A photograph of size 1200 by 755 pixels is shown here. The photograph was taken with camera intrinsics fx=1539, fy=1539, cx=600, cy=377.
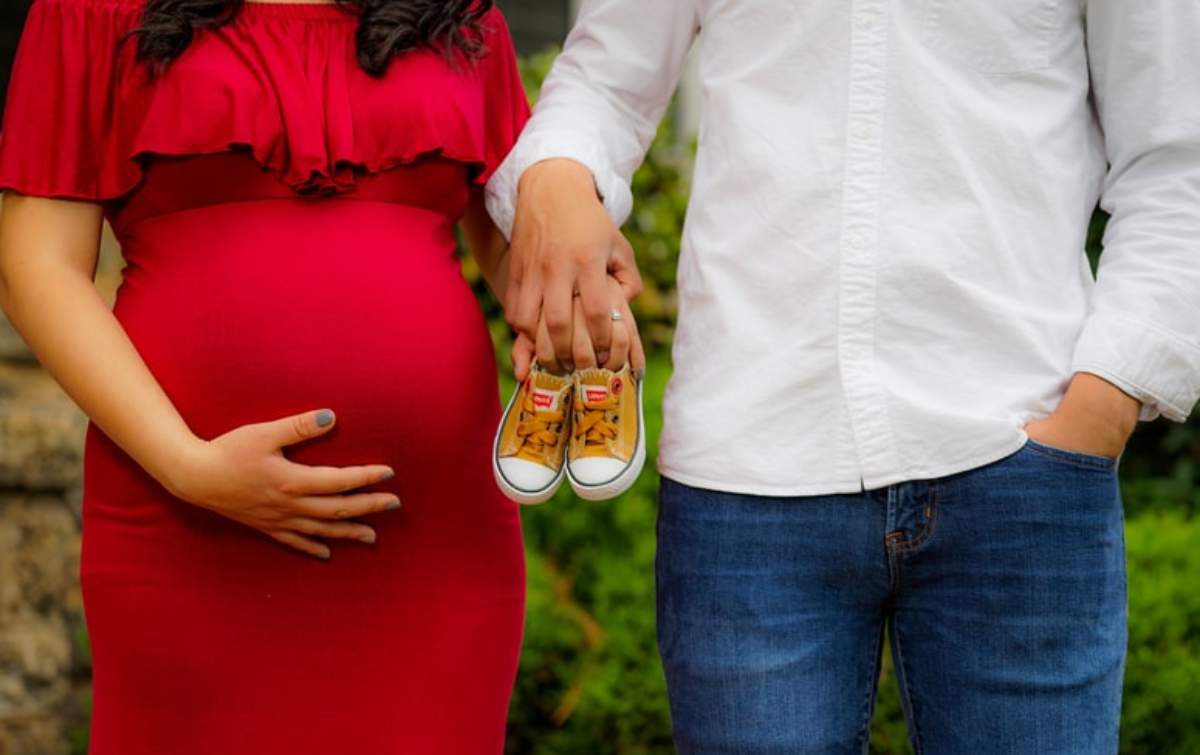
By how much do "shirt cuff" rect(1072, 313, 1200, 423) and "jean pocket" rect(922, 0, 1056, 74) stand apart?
0.32 m

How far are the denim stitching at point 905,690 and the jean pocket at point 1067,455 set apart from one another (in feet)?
0.93

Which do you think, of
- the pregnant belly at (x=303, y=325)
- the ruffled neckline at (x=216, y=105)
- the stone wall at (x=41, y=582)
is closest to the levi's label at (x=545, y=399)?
the pregnant belly at (x=303, y=325)

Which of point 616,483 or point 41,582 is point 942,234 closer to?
point 616,483

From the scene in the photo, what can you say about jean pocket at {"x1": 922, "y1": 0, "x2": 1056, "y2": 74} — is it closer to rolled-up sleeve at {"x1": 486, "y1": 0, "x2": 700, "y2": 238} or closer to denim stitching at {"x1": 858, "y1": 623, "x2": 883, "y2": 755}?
rolled-up sleeve at {"x1": 486, "y1": 0, "x2": 700, "y2": 238}

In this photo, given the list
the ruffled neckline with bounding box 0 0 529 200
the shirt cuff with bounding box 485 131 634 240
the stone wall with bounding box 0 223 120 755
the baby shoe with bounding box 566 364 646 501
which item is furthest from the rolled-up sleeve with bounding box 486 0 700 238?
the stone wall with bounding box 0 223 120 755

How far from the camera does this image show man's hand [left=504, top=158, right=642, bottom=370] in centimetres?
191

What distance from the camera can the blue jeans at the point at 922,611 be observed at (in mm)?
1780

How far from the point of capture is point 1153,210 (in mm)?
1817

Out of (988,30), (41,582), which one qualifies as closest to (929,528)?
(988,30)

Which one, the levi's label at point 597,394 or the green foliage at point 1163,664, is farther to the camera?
the green foliage at point 1163,664

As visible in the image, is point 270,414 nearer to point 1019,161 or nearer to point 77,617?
point 1019,161

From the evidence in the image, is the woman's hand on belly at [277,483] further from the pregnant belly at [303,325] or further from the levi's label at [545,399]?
the levi's label at [545,399]

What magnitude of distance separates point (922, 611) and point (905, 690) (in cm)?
13

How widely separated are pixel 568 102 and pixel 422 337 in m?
0.38
